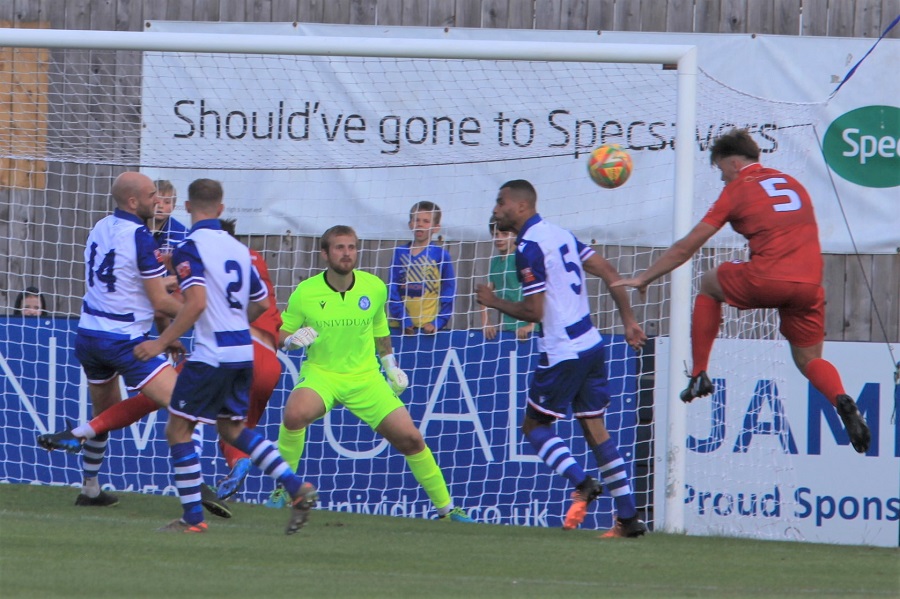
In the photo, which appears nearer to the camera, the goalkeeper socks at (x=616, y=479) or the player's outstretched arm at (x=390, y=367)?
the goalkeeper socks at (x=616, y=479)

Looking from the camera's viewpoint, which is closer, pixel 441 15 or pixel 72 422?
pixel 72 422

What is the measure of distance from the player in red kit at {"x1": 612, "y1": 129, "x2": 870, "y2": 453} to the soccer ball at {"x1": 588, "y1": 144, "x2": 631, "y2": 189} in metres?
0.67

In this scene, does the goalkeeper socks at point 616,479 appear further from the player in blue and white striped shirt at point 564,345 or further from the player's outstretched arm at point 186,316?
the player's outstretched arm at point 186,316

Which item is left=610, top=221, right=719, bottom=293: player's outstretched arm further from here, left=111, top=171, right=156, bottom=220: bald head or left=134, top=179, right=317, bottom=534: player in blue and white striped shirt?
left=111, top=171, right=156, bottom=220: bald head

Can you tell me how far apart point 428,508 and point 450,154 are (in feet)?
11.1

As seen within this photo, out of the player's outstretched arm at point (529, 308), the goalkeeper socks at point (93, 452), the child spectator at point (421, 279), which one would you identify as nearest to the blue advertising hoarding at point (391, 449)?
the child spectator at point (421, 279)

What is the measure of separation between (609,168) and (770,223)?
3.79ft

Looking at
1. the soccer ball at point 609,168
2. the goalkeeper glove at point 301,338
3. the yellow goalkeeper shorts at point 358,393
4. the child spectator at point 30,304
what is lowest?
the yellow goalkeeper shorts at point 358,393

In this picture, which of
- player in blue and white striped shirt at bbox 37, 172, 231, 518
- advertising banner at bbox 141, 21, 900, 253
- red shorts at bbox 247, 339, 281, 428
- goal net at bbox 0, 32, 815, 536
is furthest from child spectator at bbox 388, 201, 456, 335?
player in blue and white striped shirt at bbox 37, 172, 231, 518

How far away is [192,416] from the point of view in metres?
6.37

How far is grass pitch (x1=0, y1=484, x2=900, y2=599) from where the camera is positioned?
493 centimetres

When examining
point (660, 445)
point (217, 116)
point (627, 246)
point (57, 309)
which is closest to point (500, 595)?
point (660, 445)

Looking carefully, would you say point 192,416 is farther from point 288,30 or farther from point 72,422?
point 288,30

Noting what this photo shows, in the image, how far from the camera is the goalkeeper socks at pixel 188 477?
21.0 feet
